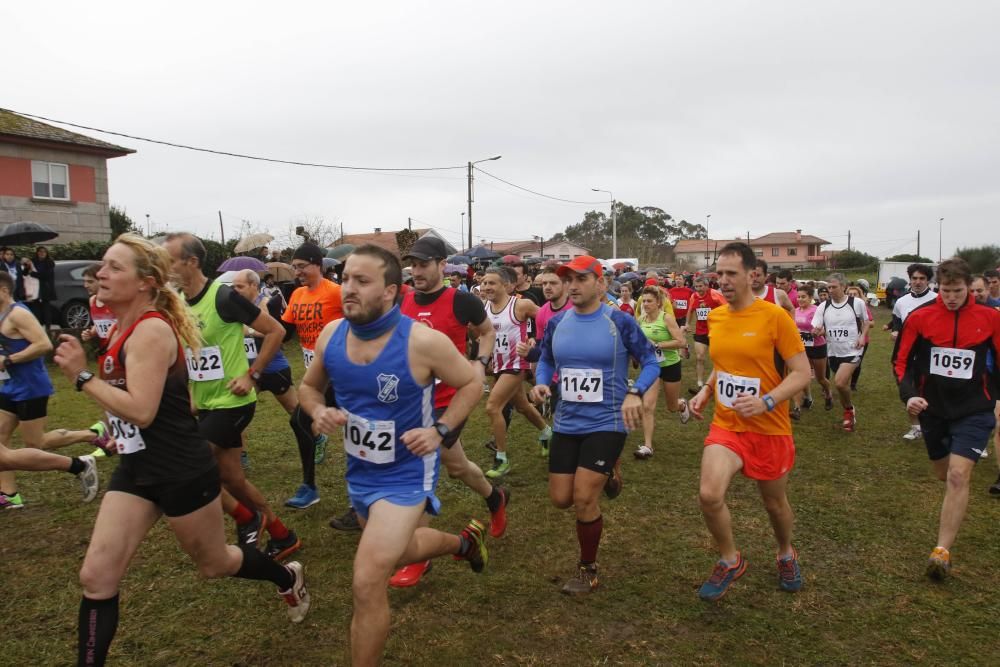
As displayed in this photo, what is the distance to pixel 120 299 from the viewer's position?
2.99 m

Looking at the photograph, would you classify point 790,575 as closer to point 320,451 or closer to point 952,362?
point 952,362

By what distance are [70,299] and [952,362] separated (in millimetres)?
16695

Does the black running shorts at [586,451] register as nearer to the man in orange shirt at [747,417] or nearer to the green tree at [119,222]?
the man in orange shirt at [747,417]

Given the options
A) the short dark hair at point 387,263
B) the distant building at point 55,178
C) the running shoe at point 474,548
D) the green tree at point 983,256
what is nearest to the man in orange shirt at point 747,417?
the running shoe at point 474,548

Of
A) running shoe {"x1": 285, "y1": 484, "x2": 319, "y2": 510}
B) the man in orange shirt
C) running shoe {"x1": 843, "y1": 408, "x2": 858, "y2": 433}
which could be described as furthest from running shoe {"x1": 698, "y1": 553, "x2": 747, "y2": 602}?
running shoe {"x1": 843, "y1": 408, "x2": 858, "y2": 433}

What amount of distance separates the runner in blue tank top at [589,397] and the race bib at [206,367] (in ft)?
7.23

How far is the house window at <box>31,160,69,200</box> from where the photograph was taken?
977 inches

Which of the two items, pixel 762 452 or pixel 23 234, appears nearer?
pixel 762 452

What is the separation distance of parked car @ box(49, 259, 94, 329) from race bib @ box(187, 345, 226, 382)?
1248 centimetres

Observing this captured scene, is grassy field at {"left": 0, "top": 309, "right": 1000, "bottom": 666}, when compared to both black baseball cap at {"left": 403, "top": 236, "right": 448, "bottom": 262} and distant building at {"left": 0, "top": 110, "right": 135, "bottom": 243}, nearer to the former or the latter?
black baseball cap at {"left": 403, "top": 236, "right": 448, "bottom": 262}

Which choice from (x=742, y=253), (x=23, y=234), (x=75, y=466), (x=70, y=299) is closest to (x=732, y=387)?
(x=742, y=253)

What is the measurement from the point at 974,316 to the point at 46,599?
6.56 meters

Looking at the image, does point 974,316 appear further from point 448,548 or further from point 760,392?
point 448,548

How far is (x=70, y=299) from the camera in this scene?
15.0 metres
